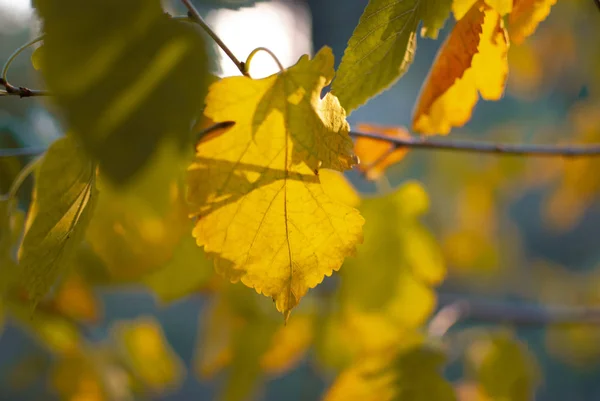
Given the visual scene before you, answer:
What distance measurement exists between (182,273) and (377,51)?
532 mm

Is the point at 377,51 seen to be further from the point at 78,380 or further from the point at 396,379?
the point at 78,380

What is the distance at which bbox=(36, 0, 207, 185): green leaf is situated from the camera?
0.90ft

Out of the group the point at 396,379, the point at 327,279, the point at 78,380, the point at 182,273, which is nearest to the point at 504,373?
the point at 396,379

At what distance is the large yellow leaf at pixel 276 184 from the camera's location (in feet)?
1.35

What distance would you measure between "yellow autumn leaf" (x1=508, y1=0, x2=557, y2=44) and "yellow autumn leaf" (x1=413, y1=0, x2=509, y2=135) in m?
0.01

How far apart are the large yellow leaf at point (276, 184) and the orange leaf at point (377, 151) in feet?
1.03

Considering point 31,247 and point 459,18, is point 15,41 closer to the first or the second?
point 31,247

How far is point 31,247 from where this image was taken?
47 centimetres

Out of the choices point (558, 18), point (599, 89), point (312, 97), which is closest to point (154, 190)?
point (312, 97)

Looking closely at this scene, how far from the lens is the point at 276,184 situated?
434 mm

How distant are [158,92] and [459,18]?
1.00 feet

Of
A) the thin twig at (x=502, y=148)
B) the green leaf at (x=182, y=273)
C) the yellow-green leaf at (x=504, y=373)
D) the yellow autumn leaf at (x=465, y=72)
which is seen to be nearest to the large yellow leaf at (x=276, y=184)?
the yellow autumn leaf at (x=465, y=72)

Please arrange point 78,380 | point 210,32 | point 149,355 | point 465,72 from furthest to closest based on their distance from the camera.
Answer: point 149,355, point 78,380, point 465,72, point 210,32

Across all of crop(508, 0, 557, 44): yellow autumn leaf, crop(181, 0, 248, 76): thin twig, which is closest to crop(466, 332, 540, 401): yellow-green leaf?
crop(508, 0, 557, 44): yellow autumn leaf
